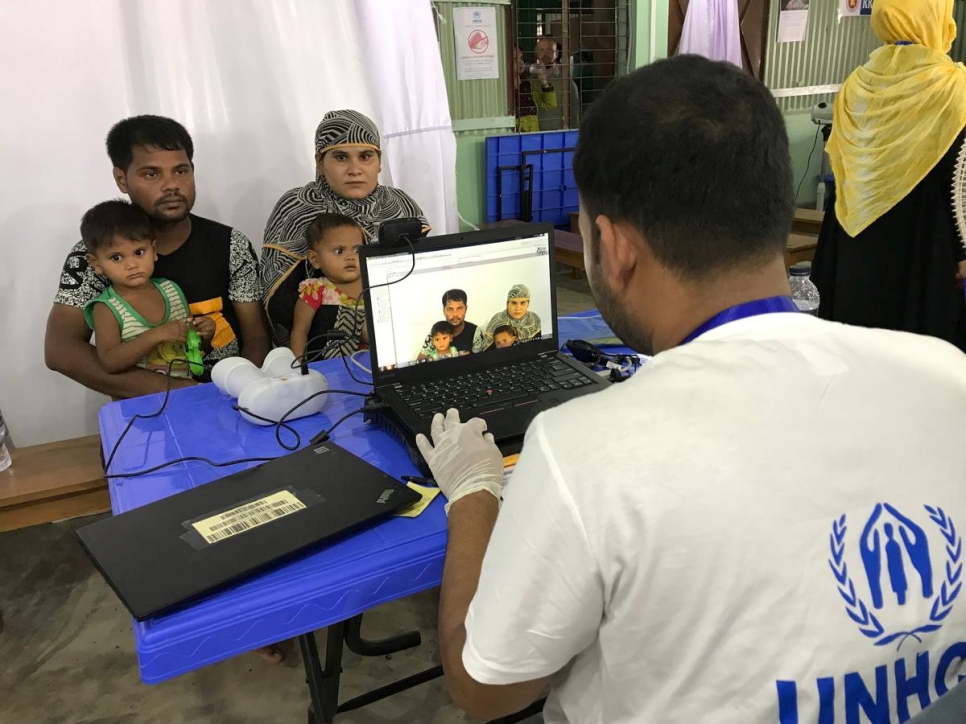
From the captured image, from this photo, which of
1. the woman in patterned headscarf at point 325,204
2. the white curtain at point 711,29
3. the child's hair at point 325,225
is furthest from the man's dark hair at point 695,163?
the white curtain at point 711,29

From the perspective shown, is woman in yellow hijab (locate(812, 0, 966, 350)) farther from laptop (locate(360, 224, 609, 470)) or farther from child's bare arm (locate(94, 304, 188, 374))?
child's bare arm (locate(94, 304, 188, 374))

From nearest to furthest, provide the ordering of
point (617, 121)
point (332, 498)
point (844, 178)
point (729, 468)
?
point (729, 468) < point (617, 121) < point (332, 498) < point (844, 178)

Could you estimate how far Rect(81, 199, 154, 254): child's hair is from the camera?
180 cm

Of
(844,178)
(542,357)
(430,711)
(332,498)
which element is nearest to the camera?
(332,498)

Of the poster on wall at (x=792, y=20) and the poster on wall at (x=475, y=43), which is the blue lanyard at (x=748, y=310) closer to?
the poster on wall at (x=475, y=43)

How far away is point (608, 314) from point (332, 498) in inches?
16.8

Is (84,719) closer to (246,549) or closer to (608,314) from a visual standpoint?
(246,549)

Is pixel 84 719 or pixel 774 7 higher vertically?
pixel 774 7

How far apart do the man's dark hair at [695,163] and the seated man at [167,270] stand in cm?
151

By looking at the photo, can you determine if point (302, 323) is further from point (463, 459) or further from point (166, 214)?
point (463, 459)

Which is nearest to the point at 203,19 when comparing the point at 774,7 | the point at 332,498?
the point at 332,498

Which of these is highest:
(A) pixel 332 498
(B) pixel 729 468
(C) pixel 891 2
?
(C) pixel 891 2

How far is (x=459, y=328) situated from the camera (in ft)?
4.09

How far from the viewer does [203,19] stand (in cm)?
227
